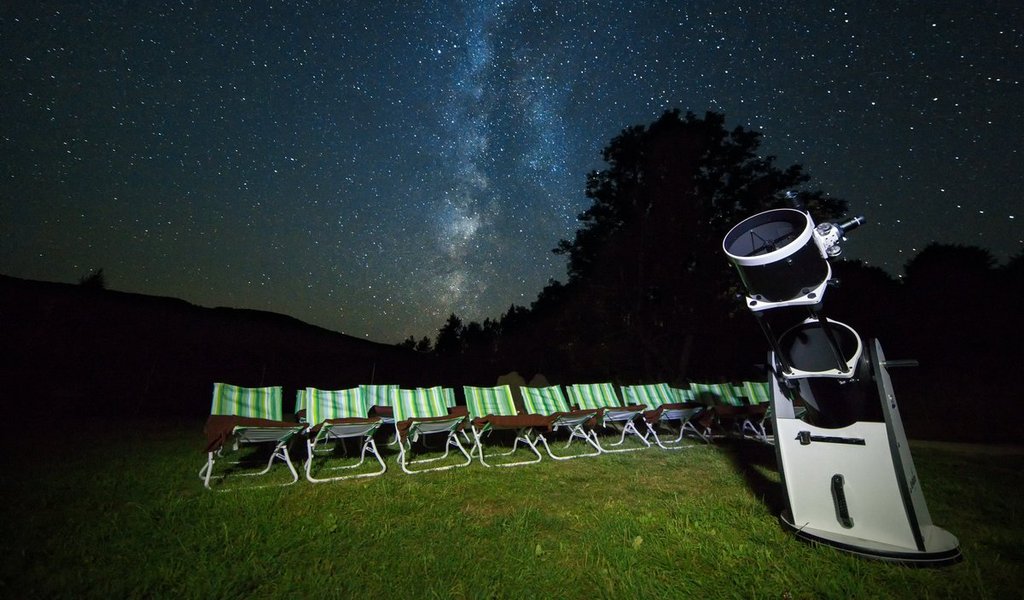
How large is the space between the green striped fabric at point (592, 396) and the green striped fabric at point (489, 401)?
155 centimetres

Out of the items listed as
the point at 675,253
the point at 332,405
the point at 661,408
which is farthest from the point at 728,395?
the point at 332,405

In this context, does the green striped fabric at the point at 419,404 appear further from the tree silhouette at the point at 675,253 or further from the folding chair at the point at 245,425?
the tree silhouette at the point at 675,253

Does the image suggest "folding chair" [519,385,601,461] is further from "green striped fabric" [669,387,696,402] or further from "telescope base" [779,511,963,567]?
"telescope base" [779,511,963,567]

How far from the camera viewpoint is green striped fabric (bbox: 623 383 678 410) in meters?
8.62

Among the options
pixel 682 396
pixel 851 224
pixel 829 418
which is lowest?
pixel 682 396

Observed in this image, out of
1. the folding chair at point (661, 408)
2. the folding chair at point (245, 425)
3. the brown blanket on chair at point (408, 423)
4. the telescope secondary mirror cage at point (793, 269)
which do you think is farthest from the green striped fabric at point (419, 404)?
the telescope secondary mirror cage at point (793, 269)

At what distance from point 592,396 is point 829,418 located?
5.54 meters

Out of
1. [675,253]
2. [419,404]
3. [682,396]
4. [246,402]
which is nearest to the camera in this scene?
[246,402]

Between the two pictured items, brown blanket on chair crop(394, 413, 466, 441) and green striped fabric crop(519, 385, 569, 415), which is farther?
green striped fabric crop(519, 385, 569, 415)

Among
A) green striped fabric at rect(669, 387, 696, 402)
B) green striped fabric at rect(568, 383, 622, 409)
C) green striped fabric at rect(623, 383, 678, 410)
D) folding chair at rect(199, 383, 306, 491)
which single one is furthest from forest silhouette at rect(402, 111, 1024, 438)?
folding chair at rect(199, 383, 306, 491)

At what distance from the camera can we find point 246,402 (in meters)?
5.43

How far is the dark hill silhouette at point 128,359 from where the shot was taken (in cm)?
1047

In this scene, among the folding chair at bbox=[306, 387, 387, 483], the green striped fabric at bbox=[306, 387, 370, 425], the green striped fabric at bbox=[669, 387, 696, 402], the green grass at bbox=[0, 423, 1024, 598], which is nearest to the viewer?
the green grass at bbox=[0, 423, 1024, 598]

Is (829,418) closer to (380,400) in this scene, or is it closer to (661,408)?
(661,408)
